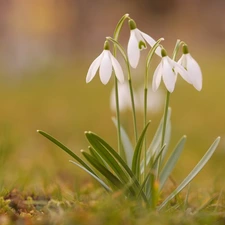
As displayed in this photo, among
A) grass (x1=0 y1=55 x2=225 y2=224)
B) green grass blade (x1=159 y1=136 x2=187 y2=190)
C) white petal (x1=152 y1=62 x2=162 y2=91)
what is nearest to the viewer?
grass (x1=0 y1=55 x2=225 y2=224)

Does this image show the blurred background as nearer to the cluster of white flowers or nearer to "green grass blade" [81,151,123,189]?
"green grass blade" [81,151,123,189]

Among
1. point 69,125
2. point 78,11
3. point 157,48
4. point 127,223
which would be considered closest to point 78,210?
point 127,223

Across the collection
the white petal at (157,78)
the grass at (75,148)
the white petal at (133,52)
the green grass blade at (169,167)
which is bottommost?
the grass at (75,148)

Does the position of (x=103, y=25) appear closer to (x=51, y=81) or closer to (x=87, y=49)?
(x=87, y=49)

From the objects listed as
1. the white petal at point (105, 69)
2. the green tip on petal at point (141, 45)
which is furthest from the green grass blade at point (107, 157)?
the green tip on petal at point (141, 45)

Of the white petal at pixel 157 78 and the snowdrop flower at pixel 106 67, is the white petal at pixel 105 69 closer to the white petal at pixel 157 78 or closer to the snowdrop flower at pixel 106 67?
the snowdrop flower at pixel 106 67

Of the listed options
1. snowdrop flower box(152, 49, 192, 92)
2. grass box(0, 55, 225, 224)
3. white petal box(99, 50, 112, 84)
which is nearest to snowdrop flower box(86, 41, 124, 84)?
white petal box(99, 50, 112, 84)

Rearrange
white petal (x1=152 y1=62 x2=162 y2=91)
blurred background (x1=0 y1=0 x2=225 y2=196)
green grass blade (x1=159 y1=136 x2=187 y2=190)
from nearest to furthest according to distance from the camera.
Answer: white petal (x1=152 y1=62 x2=162 y2=91), green grass blade (x1=159 y1=136 x2=187 y2=190), blurred background (x1=0 y1=0 x2=225 y2=196)

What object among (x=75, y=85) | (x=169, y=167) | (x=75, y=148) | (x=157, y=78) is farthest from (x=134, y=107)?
(x=75, y=85)
